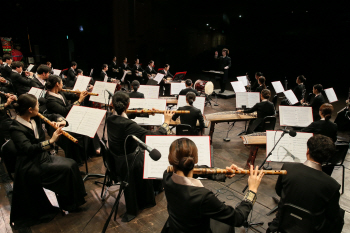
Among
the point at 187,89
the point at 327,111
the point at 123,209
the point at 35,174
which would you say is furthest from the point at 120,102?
the point at 187,89

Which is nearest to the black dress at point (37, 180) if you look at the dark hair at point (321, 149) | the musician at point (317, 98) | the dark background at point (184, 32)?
the dark hair at point (321, 149)

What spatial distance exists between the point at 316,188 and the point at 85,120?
2.94 meters

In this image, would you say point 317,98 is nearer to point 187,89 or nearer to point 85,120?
point 187,89

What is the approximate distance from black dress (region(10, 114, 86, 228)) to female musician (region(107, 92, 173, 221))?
2.20 ft

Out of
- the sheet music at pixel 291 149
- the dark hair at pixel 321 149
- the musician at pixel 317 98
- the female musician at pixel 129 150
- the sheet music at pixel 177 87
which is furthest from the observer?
the sheet music at pixel 177 87

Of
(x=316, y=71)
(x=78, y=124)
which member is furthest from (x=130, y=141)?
(x=316, y=71)

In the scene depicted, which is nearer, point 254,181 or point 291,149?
point 254,181

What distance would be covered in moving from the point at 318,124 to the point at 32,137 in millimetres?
4403

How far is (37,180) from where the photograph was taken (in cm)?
281

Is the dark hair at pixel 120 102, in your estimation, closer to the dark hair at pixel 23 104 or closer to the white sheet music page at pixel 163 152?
the white sheet music page at pixel 163 152

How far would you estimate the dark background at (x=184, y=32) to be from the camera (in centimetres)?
1169

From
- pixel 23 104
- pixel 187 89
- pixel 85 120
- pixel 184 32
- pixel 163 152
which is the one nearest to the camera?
pixel 163 152

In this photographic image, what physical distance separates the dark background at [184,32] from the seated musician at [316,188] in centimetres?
1147

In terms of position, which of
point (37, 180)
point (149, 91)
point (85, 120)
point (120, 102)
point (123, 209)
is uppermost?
point (149, 91)
